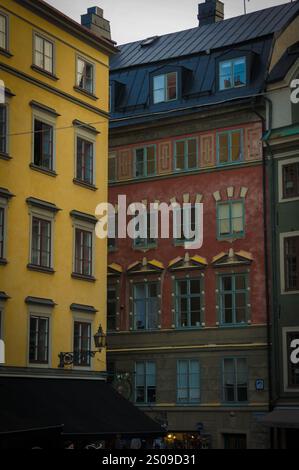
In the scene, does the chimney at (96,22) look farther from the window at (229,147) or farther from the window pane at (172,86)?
the window at (229,147)

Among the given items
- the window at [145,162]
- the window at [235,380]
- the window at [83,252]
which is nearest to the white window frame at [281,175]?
the window at [145,162]

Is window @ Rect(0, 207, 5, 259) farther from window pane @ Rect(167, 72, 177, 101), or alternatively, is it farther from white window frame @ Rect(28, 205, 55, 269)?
window pane @ Rect(167, 72, 177, 101)

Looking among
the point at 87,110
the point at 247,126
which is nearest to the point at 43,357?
the point at 87,110

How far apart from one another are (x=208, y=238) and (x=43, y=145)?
10.7 m

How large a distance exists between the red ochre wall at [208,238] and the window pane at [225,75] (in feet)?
13.0

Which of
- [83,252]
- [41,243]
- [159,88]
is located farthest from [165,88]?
[41,243]

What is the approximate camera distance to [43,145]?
30375 millimetres

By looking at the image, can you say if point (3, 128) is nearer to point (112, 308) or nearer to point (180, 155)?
point (180, 155)

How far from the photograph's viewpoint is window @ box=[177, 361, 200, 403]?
37969mm

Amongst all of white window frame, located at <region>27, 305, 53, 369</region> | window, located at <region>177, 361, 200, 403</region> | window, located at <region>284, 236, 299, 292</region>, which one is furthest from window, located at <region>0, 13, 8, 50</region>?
window, located at <region>177, 361, 200, 403</region>

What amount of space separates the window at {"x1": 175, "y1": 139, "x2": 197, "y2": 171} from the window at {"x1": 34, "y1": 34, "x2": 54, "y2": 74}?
33.5 feet

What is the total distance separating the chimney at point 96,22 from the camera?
156 feet
